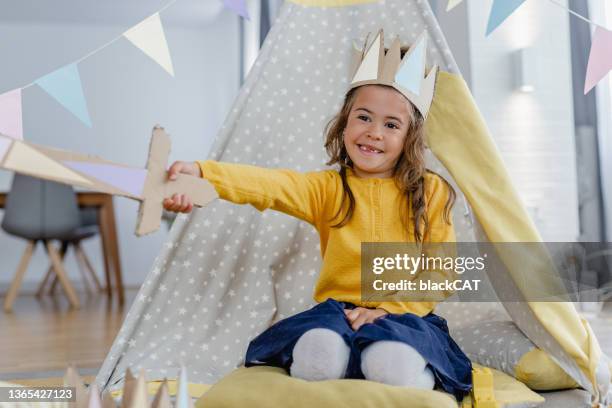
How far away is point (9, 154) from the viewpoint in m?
0.77

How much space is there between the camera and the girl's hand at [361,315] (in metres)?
1.29

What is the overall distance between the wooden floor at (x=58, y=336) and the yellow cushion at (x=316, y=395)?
30cm

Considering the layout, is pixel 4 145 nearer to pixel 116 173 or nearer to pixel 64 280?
pixel 116 173

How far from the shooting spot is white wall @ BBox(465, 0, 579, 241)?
10.3 ft

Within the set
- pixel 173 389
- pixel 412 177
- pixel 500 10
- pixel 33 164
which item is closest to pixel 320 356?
pixel 173 389

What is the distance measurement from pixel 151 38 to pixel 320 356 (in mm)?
737

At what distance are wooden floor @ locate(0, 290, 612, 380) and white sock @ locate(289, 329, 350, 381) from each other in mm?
393

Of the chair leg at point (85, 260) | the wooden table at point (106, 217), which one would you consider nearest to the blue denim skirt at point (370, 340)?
the wooden table at point (106, 217)

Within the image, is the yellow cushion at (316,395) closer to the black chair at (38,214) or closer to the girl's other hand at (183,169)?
the girl's other hand at (183,169)

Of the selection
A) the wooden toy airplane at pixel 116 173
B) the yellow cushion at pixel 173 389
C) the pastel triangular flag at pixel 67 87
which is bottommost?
the yellow cushion at pixel 173 389

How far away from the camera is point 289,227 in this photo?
1794 mm

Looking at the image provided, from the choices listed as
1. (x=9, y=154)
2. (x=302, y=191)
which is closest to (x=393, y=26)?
(x=302, y=191)

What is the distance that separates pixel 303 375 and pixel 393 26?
102 centimetres

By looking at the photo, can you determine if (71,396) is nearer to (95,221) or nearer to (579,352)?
(579,352)
